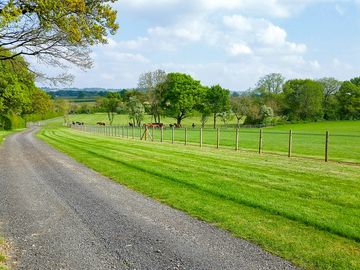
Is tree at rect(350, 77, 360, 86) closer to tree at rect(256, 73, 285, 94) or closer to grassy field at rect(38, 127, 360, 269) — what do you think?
tree at rect(256, 73, 285, 94)

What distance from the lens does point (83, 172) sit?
14.4 meters

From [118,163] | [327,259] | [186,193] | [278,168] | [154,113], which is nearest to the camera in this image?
[327,259]

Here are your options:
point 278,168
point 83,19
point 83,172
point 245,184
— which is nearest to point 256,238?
point 245,184

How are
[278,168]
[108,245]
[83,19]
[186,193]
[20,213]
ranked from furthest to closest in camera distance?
[83,19], [278,168], [186,193], [20,213], [108,245]

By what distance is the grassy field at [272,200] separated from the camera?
231 inches

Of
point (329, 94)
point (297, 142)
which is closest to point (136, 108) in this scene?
point (329, 94)

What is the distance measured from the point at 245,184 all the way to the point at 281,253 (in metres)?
5.26

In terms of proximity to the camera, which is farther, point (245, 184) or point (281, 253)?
point (245, 184)

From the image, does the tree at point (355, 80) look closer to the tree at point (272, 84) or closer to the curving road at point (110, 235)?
the tree at point (272, 84)

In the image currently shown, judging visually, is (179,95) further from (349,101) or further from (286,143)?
(286,143)

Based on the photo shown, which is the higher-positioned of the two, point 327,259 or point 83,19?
point 83,19

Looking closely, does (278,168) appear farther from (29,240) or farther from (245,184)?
(29,240)

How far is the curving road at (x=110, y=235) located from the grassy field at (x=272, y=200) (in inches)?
18.5

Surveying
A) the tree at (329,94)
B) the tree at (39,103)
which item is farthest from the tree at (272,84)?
the tree at (39,103)
